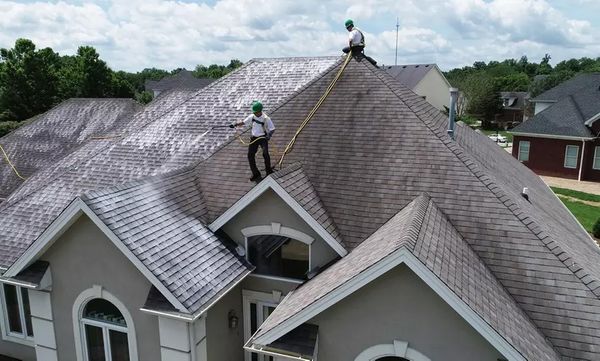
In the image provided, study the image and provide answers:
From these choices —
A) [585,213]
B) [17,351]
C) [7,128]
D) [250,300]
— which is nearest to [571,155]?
[585,213]

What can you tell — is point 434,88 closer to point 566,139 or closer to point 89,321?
point 566,139

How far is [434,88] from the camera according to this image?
7338 centimetres

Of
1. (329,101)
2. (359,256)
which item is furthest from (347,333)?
(329,101)

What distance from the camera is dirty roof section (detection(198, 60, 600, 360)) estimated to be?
340 inches

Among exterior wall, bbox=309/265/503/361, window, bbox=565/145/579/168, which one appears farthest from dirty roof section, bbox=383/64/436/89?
exterior wall, bbox=309/265/503/361

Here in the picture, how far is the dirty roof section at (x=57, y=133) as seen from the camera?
68.1 feet

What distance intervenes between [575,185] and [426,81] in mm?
38514

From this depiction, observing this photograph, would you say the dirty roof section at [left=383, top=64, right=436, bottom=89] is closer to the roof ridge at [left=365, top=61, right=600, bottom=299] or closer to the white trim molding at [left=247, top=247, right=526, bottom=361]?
the roof ridge at [left=365, top=61, right=600, bottom=299]

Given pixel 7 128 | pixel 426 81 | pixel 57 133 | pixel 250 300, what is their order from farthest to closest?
pixel 426 81
pixel 7 128
pixel 57 133
pixel 250 300

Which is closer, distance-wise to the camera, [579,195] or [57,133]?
[57,133]

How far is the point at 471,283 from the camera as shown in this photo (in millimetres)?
8195

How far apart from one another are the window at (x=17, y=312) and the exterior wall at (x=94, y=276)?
3266 mm

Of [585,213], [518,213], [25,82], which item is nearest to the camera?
[518,213]

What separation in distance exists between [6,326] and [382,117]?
1293 centimetres
